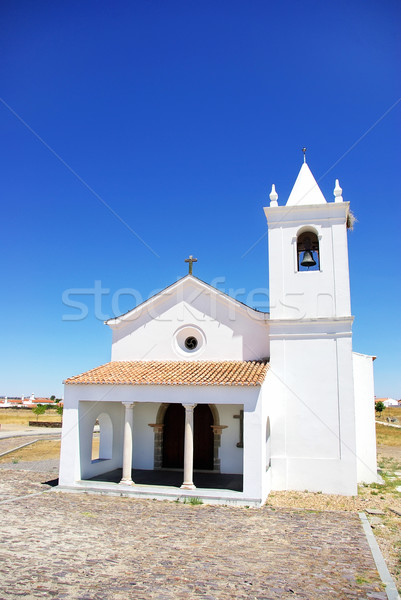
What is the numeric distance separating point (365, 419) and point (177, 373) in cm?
680

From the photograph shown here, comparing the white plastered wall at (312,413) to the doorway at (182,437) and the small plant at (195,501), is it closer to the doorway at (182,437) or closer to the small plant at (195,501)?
the doorway at (182,437)

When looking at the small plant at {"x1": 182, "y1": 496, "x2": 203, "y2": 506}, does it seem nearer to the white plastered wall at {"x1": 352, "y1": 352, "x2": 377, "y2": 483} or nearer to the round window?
the round window

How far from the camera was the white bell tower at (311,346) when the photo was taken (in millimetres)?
13805

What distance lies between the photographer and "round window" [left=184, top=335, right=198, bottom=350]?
16.2 metres

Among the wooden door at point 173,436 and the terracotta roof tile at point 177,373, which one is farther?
the wooden door at point 173,436

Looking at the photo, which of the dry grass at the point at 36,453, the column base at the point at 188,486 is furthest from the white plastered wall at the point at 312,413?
the dry grass at the point at 36,453

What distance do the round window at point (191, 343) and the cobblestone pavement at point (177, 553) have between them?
572 cm

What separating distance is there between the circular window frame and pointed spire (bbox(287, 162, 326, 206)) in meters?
5.45

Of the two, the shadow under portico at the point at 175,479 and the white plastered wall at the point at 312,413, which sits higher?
the white plastered wall at the point at 312,413

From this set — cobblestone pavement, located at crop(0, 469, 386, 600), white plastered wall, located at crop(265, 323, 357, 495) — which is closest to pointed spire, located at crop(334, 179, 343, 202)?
white plastered wall, located at crop(265, 323, 357, 495)

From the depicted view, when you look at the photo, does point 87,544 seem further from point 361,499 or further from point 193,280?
point 193,280

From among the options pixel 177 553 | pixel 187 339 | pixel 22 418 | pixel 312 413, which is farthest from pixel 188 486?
pixel 22 418

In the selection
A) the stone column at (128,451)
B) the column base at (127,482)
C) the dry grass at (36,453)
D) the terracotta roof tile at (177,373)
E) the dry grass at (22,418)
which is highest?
the terracotta roof tile at (177,373)

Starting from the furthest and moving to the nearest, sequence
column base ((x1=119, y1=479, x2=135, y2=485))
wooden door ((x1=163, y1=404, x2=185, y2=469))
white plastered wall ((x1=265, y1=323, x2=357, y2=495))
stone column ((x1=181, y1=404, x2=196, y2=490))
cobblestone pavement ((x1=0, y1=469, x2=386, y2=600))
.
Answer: wooden door ((x1=163, y1=404, x2=185, y2=469))
white plastered wall ((x1=265, y1=323, x2=357, y2=495))
column base ((x1=119, y1=479, x2=135, y2=485))
stone column ((x1=181, y1=404, x2=196, y2=490))
cobblestone pavement ((x1=0, y1=469, x2=386, y2=600))
